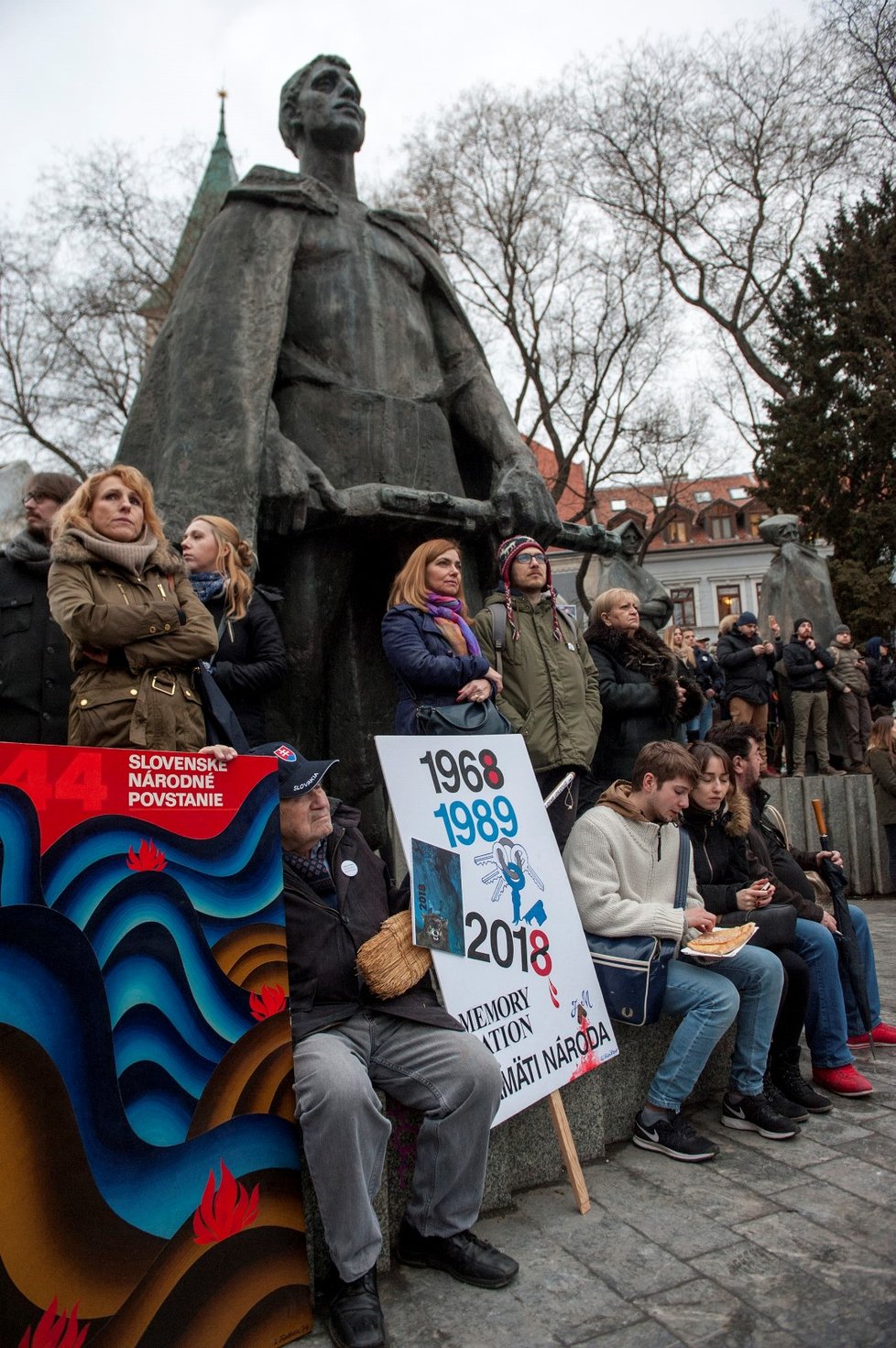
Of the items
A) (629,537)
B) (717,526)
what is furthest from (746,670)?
(717,526)

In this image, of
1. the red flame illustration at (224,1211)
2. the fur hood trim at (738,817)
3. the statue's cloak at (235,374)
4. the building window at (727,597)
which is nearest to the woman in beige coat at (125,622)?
the statue's cloak at (235,374)

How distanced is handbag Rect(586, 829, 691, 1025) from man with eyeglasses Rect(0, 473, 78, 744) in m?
1.96

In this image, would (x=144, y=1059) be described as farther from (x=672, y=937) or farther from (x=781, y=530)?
(x=781, y=530)

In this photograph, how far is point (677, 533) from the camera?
4862 centimetres

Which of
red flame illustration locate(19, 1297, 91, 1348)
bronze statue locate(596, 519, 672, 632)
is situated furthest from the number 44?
bronze statue locate(596, 519, 672, 632)

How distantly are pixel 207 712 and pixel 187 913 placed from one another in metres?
0.94

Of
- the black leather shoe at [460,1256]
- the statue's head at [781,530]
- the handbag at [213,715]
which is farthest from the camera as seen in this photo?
the statue's head at [781,530]

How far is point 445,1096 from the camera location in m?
2.78

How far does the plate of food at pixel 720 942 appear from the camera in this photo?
3.59m

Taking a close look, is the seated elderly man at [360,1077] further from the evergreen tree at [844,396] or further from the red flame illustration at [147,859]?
the evergreen tree at [844,396]

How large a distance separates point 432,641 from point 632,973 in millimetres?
1349

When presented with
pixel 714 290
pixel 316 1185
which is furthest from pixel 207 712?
pixel 714 290

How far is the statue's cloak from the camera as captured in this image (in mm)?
4285

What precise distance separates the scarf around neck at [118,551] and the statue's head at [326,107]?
9.31 feet
